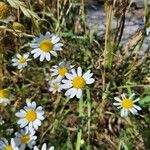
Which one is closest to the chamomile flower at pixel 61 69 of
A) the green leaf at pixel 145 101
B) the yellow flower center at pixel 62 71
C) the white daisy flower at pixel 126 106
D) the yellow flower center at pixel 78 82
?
the yellow flower center at pixel 62 71

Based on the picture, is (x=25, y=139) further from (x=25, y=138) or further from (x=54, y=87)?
(x=54, y=87)

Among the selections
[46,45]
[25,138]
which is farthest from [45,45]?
[25,138]

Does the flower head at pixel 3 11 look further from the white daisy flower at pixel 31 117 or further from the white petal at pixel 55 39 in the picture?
the white daisy flower at pixel 31 117

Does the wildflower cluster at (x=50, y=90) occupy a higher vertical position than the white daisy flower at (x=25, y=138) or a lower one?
higher

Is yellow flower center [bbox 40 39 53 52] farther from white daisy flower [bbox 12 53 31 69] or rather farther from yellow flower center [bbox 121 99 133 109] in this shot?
yellow flower center [bbox 121 99 133 109]

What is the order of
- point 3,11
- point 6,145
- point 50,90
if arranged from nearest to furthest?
1. point 6,145
2. point 3,11
3. point 50,90

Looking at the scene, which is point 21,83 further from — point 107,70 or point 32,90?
point 107,70

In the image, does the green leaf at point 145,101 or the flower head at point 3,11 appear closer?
the flower head at point 3,11
